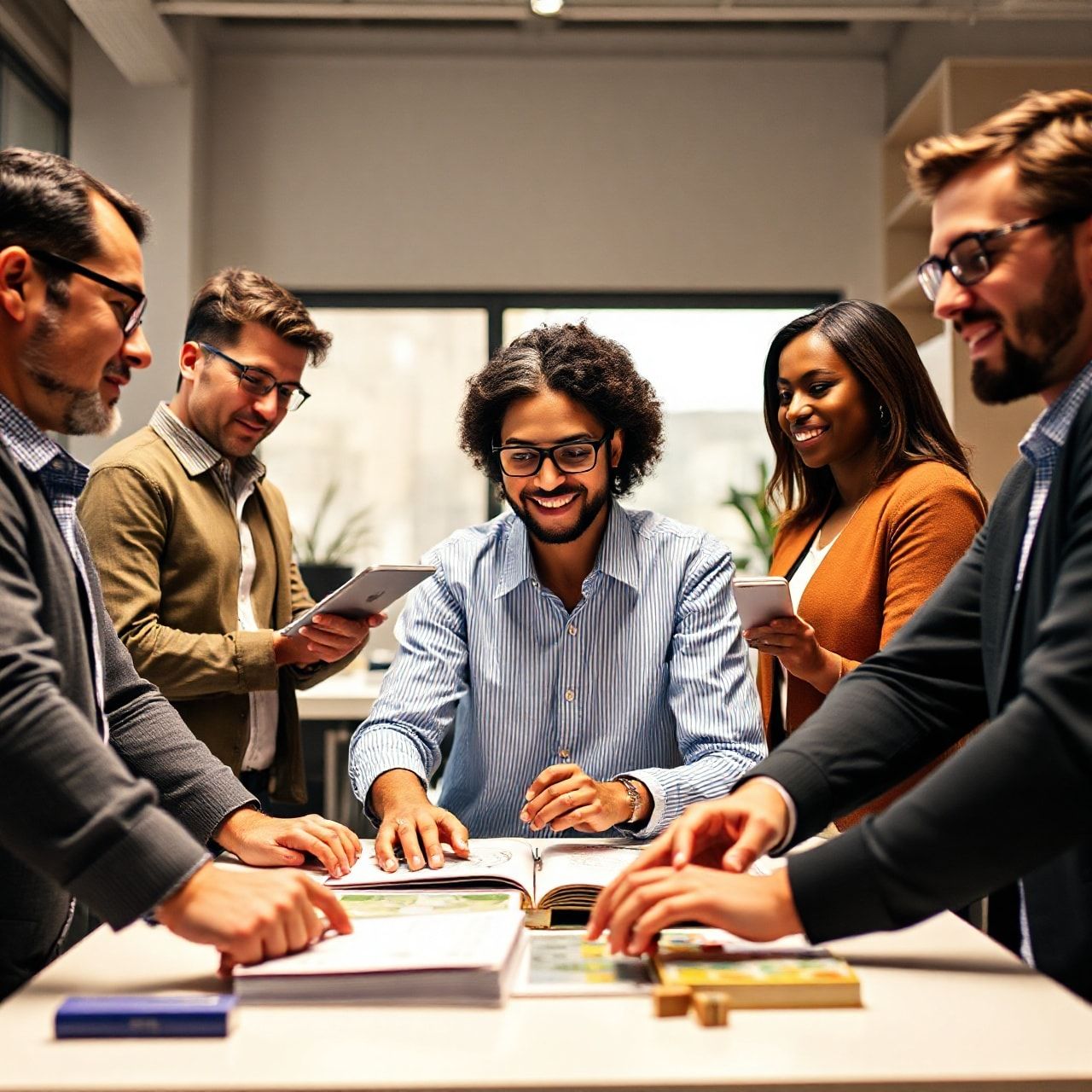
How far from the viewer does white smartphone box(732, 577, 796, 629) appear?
1820 millimetres

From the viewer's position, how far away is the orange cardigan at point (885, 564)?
6.79ft

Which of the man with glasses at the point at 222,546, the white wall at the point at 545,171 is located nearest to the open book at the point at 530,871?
the man with glasses at the point at 222,546

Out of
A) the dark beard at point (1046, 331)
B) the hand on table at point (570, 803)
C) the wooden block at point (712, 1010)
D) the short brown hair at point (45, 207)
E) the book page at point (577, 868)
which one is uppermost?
the short brown hair at point (45, 207)

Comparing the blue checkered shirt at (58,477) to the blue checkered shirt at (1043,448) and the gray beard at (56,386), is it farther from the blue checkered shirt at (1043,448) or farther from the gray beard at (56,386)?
the blue checkered shirt at (1043,448)

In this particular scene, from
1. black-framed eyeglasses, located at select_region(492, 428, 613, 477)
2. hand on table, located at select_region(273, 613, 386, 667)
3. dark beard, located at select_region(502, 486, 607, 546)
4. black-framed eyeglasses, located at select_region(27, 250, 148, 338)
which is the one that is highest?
black-framed eyeglasses, located at select_region(27, 250, 148, 338)

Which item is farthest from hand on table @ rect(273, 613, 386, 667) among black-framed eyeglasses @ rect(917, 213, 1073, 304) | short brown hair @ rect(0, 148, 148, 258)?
black-framed eyeglasses @ rect(917, 213, 1073, 304)

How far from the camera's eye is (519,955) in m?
1.19

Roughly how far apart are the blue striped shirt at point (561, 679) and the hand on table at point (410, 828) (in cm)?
10

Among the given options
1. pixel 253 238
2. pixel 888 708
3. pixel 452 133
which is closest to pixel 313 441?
pixel 253 238

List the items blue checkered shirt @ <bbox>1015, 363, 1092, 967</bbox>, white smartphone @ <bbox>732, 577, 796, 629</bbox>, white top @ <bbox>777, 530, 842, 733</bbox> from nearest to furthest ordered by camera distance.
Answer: blue checkered shirt @ <bbox>1015, 363, 1092, 967</bbox> → white smartphone @ <bbox>732, 577, 796, 629</bbox> → white top @ <bbox>777, 530, 842, 733</bbox>

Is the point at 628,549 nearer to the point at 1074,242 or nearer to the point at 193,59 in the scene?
the point at 1074,242

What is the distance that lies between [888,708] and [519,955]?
520 millimetres

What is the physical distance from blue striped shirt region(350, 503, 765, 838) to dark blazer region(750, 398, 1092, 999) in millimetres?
456

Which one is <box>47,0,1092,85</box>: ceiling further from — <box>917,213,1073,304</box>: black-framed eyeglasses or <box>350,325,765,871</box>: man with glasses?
<box>917,213,1073,304</box>: black-framed eyeglasses
